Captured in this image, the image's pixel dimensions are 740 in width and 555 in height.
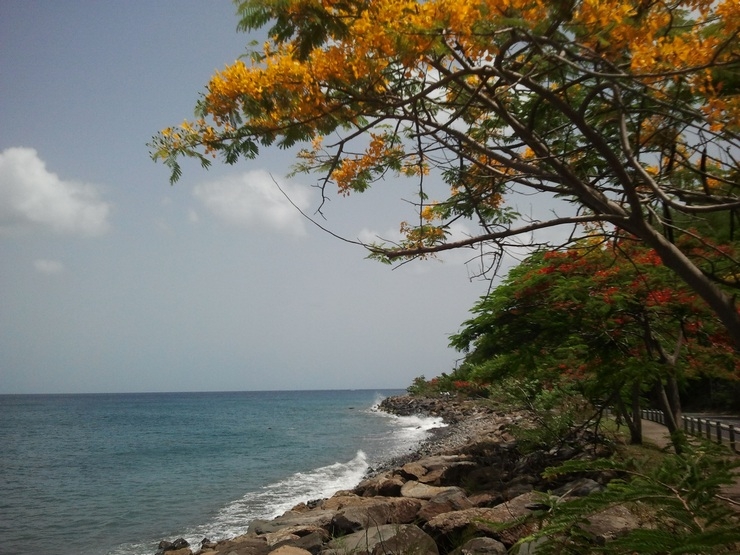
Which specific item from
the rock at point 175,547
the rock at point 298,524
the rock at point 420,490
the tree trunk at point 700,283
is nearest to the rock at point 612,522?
the tree trunk at point 700,283

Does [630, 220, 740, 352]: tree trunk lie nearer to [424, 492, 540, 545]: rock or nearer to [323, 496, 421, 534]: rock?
[424, 492, 540, 545]: rock

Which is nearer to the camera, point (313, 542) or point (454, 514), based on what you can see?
point (454, 514)

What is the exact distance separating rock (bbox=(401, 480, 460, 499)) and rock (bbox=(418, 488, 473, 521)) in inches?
57.6

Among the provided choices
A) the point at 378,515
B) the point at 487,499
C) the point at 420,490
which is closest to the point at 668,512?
the point at 378,515

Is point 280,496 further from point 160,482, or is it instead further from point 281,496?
point 160,482

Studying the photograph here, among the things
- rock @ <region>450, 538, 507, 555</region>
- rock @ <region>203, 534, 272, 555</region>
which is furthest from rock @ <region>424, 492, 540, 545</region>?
rock @ <region>203, 534, 272, 555</region>

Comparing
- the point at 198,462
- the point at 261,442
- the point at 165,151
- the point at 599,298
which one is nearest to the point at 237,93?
the point at 165,151

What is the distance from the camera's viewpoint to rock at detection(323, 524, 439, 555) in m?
5.78

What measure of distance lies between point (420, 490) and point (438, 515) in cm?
391

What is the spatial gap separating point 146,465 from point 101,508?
11.0m

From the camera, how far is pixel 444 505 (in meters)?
8.50

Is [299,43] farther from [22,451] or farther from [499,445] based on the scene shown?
[22,451]

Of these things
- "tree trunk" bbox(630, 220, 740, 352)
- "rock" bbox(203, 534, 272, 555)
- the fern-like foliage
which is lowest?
"rock" bbox(203, 534, 272, 555)

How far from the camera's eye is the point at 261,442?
38438 millimetres
